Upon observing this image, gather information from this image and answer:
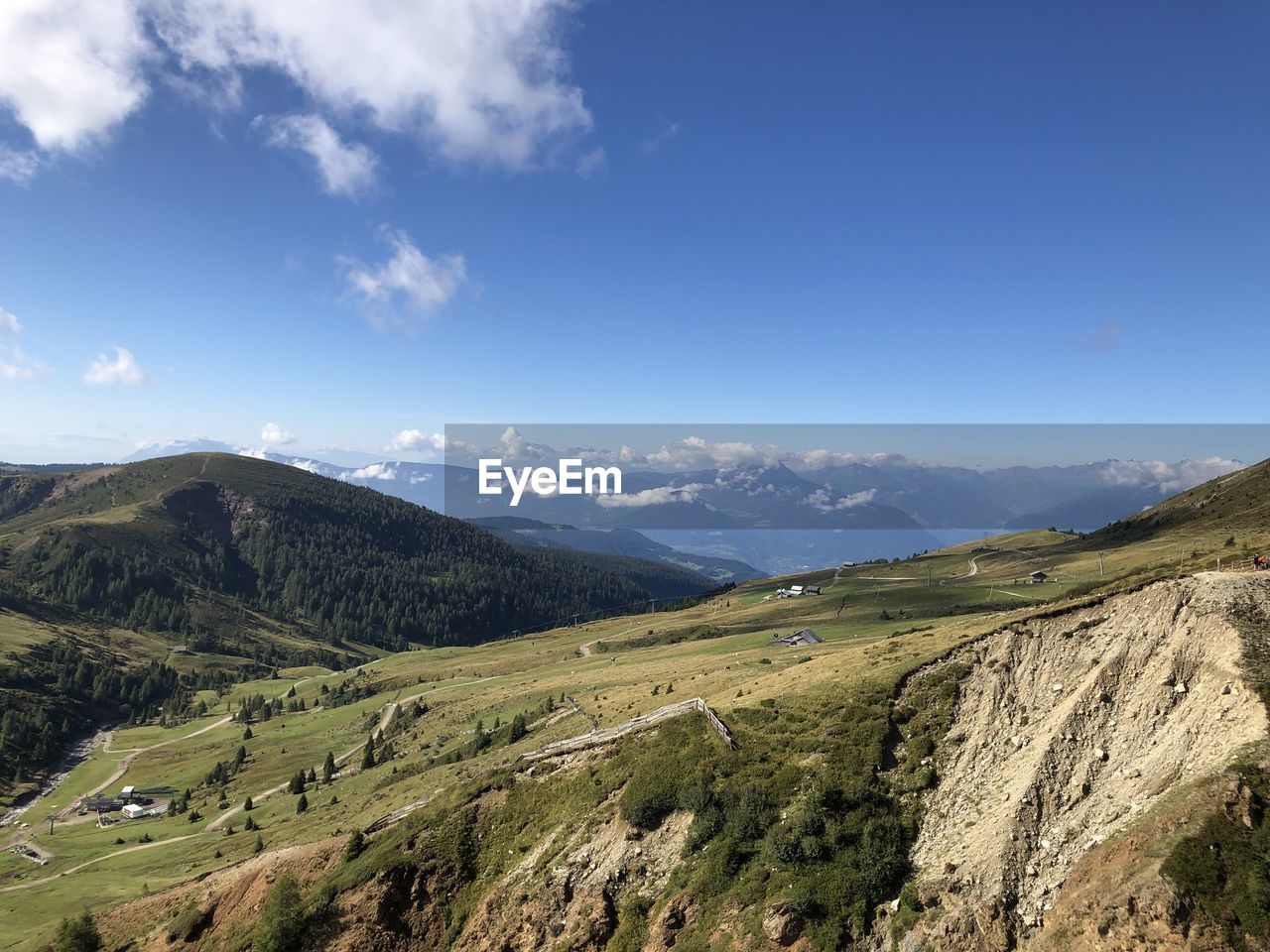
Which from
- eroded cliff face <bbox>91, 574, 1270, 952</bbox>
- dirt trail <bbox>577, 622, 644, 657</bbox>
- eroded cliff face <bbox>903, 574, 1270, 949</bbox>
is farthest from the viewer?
dirt trail <bbox>577, 622, 644, 657</bbox>

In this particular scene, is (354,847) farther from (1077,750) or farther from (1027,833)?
(1077,750)

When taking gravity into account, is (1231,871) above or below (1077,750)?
below

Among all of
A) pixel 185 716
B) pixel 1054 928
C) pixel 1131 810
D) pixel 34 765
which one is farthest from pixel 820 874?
pixel 185 716

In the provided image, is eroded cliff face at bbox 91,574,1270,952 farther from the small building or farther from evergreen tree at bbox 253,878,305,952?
the small building

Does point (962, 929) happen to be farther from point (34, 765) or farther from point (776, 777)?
point (34, 765)

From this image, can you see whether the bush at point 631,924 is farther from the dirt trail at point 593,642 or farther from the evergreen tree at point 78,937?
the dirt trail at point 593,642

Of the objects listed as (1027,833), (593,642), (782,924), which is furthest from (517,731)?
(593,642)

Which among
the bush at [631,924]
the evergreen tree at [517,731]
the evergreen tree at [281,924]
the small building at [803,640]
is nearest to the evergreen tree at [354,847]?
the evergreen tree at [281,924]

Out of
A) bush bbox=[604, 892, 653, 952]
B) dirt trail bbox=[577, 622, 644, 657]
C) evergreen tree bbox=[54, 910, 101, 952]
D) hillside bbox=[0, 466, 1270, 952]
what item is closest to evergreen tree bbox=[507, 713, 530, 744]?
hillside bbox=[0, 466, 1270, 952]

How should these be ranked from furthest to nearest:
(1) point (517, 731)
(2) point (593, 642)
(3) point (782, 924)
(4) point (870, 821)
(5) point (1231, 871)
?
(2) point (593, 642) → (1) point (517, 731) → (4) point (870, 821) → (3) point (782, 924) → (5) point (1231, 871)
